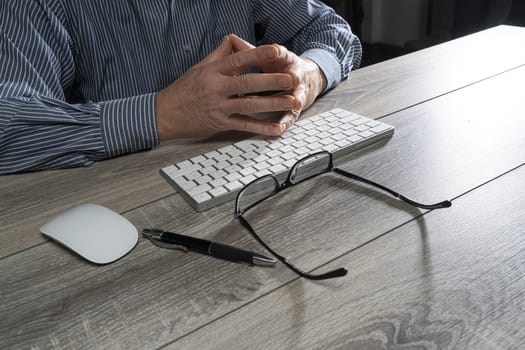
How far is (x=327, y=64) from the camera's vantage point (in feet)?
3.35

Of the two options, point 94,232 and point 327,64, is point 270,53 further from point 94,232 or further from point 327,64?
point 94,232

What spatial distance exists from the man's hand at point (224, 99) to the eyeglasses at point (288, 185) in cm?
12

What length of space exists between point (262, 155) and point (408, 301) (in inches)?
13.9

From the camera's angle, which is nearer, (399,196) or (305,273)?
(305,273)

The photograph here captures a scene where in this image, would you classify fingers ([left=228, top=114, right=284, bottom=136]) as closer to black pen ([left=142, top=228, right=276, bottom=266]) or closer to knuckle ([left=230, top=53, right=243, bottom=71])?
knuckle ([left=230, top=53, right=243, bottom=71])

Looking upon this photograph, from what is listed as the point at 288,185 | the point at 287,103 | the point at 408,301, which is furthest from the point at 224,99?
the point at 408,301

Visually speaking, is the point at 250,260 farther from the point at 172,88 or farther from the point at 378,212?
the point at 172,88

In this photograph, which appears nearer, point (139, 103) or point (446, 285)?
point (446, 285)

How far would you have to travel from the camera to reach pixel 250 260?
494 millimetres

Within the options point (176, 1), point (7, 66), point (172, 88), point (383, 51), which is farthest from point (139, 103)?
point (383, 51)

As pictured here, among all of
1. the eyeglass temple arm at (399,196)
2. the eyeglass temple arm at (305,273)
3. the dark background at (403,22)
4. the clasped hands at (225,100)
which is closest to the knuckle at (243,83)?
the clasped hands at (225,100)

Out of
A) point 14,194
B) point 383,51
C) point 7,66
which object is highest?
point 7,66

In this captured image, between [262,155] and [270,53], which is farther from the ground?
[270,53]

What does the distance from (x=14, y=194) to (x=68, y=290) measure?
0.91ft
